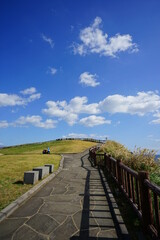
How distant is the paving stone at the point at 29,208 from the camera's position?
5.00 m

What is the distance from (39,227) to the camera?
167 inches

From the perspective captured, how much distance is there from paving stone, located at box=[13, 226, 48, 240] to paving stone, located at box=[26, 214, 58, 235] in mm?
148

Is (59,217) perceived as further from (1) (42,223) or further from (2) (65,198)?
(2) (65,198)

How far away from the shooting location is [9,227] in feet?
14.0

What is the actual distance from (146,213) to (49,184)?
559 centimetres

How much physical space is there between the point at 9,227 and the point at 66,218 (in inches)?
56.8

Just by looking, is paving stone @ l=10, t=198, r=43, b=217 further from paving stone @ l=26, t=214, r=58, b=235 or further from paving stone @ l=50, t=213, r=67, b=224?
paving stone @ l=50, t=213, r=67, b=224

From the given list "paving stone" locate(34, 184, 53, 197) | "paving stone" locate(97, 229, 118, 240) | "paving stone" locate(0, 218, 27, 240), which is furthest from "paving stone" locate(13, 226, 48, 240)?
"paving stone" locate(34, 184, 53, 197)

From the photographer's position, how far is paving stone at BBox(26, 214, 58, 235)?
4133 mm

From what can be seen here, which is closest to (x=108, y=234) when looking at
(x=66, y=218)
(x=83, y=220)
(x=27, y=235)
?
(x=83, y=220)

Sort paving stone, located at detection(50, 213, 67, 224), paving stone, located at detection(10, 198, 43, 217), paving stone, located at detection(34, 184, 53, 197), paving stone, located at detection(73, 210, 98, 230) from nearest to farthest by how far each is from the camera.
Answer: paving stone, located at detection(73, 210, 98, 230), paving stone, located at detection(50, 213, 67, 224), paving stone, located at detection(10, 198, 43, 217), paving stone, located at detection(34, 184, 53, 197)

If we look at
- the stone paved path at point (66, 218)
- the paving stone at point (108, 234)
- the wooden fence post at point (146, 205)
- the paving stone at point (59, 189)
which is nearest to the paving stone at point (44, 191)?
the stone paved path at point (66, 218)

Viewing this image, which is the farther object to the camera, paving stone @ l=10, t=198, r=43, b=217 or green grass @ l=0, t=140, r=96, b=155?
green grass @ l=0, t=140, r=96, b=155

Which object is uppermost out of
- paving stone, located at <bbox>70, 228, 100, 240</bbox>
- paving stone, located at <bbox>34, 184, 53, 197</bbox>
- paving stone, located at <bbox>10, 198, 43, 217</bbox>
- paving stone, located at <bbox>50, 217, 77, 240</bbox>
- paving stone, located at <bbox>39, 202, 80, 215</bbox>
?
paving stone, located at <bbox>34, 184, 53, 197</bbox>
